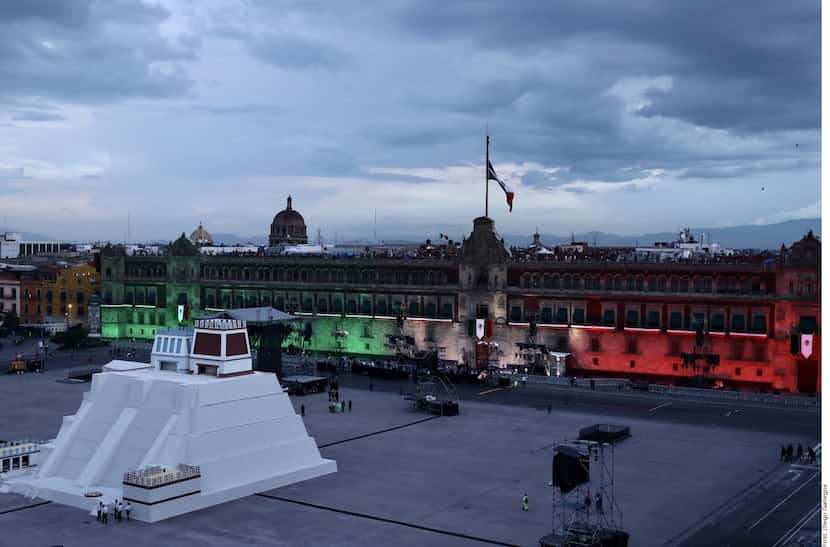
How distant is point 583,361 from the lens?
102 m

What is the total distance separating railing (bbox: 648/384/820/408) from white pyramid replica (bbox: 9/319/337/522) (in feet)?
142

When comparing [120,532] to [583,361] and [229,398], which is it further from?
[583,361]

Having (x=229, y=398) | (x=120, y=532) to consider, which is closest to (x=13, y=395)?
(x=229, y=398)

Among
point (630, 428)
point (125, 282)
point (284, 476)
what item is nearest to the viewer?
point (284, 476)

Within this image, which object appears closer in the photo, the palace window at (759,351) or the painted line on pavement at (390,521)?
the painted line on pavement at (390,521)

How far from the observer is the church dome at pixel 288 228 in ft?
600

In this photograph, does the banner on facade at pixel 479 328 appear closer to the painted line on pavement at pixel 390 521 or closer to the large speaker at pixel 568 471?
the painted line on pavement at pixel 390 521

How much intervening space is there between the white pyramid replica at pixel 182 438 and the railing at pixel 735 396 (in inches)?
1703

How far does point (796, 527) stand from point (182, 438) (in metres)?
32.0

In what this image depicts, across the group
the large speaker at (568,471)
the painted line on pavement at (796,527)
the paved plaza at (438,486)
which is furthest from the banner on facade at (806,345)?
the large speaker at (568,471)

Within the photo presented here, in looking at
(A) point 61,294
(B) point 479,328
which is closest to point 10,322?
(A) point 61,294

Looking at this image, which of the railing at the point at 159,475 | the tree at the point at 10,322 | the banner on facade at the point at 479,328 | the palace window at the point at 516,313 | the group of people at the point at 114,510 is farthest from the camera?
the tree at the point at 10,322

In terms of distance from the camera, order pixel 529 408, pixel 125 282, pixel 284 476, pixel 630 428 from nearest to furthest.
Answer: pixel 284 476
pixel 630 428
pixel 529 408
pixel 125 282

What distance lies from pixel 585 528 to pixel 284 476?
19677 millimetres
